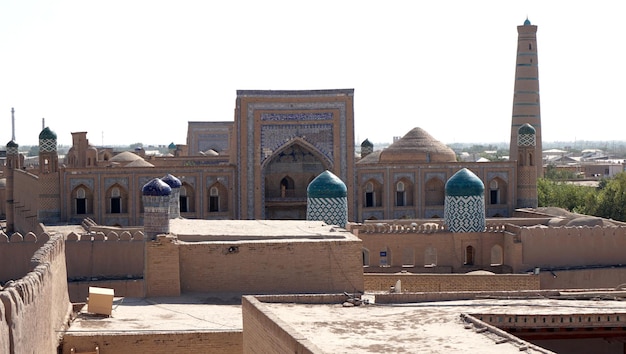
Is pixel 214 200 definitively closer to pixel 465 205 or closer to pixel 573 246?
pixel 465 205

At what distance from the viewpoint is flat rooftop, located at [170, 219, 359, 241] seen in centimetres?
1565

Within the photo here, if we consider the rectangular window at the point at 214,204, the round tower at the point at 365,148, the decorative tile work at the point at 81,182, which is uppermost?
the round tower at the point at 365,148

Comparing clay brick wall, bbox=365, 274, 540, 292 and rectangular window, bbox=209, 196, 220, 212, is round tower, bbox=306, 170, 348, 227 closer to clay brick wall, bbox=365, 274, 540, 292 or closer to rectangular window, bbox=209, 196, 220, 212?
clay brick wall, bbox=365, 274, 540, 292

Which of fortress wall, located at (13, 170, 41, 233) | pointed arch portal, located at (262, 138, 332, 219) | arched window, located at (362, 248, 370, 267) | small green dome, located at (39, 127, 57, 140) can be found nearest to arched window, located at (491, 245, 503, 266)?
arched window, located at (362, 248, 370, 267)

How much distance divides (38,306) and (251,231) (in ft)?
21.0

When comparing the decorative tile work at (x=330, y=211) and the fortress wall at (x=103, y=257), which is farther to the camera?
the decorative tile work at (x=330, y=211)

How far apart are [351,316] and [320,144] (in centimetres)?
2267

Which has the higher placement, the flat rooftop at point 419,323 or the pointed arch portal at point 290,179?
the pointed arch portal at point 290,179

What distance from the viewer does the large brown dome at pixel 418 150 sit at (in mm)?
38094

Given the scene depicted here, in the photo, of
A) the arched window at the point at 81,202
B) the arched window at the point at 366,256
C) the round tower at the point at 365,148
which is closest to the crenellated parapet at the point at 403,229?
the arched window at the point at 366,256

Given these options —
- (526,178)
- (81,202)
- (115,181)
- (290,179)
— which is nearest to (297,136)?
(290,179)

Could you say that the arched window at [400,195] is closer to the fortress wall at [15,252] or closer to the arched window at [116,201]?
the arched window at [116,201]

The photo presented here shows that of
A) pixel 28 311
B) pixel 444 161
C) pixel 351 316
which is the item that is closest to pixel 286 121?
pixel 444 161

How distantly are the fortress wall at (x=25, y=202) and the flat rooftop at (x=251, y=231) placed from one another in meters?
14.4
